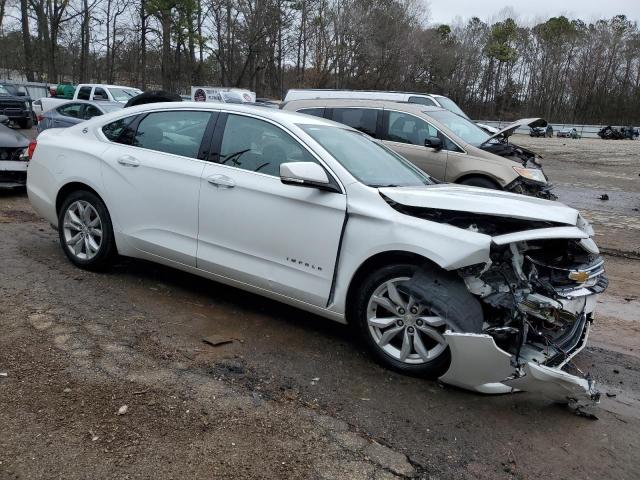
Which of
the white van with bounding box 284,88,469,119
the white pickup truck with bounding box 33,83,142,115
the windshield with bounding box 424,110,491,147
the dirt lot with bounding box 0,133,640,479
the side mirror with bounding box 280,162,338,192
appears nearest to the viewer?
the dirt lot with bounding box 0,133,640,479

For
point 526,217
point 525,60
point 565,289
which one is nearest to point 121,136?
point 526,217

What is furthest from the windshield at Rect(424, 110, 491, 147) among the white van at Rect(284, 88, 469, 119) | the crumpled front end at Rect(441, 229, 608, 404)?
the crumpled front end at Rect(441, 229, 608, 404)

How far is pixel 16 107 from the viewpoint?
23.5m

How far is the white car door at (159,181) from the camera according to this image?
4691 mm

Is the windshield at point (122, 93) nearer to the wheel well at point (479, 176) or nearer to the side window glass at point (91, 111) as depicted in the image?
the side window glass at point (91, 111)

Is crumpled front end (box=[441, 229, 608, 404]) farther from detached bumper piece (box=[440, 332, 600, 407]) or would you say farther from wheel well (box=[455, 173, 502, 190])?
wheel well (box=[455, 173, 502, 190])

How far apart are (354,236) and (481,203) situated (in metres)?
0.84

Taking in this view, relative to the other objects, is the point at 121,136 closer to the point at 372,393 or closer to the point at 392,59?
the point at 372,393

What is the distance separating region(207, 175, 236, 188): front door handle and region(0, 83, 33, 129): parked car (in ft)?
70.3

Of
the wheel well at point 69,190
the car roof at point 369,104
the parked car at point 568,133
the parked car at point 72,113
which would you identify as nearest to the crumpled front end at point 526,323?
the wheel well at point 69,190

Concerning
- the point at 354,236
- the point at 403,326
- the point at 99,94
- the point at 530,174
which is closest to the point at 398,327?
the point at 403,326

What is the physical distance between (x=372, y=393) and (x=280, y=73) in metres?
53.2

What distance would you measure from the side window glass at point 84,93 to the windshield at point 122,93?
1.01m

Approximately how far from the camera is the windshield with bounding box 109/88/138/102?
68.6 feet
